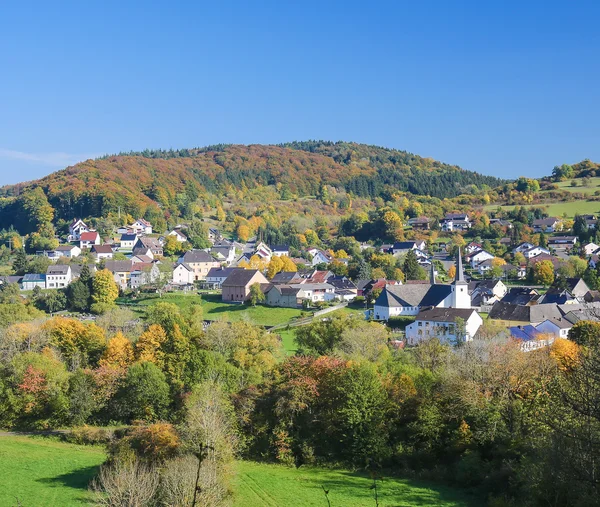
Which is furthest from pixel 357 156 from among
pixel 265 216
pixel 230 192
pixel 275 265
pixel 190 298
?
pixel 190 298

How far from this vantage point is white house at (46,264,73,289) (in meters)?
60.3

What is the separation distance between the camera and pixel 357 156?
504 feet

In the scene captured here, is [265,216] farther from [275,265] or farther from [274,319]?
[274,319]

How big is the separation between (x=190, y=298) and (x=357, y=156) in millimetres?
104171

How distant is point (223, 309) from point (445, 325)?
19218mm

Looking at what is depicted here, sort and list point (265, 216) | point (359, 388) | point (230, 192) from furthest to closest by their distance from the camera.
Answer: point (230, 192)
point (265, 216)
point (359, 388)

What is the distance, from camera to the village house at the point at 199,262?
225ft

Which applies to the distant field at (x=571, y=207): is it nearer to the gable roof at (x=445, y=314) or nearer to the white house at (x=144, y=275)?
the gable roof at (x=445, y=314)

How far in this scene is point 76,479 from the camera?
22.2 m

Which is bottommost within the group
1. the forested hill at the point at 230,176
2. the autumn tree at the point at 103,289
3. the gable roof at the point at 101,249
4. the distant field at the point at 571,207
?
the autumn tree at the point at 103,289

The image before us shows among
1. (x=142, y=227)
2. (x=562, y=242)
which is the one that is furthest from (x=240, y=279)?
(x=562, y=242)

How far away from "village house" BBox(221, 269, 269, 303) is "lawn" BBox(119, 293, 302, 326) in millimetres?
957

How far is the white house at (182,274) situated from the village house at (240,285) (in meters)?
9.05

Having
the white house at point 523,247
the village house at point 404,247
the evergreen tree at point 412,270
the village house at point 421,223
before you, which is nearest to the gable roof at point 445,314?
the evergreen tree at point 412,270
